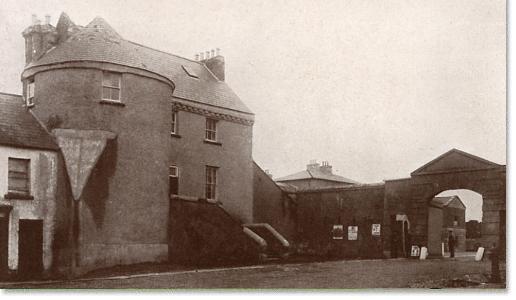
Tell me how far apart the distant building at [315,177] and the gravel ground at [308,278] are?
141 centimetres

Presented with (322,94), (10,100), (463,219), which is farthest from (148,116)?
(463,219)

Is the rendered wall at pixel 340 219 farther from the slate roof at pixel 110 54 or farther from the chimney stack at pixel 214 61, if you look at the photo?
the chimney stack at pixel 214 61

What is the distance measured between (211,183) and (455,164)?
534 cm

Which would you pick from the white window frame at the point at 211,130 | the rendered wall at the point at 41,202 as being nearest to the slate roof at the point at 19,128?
the rendered wall at the point at 41,202

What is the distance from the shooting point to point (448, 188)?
42.8ft

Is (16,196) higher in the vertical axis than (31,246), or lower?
higher

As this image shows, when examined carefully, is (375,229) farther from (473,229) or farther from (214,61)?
(214,61)

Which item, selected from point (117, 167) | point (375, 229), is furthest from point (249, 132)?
point (375, 229)

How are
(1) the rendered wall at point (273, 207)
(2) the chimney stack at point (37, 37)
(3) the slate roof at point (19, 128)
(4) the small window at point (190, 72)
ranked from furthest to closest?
(4) the small window at point (190, 72)
(1) the rendered wall at point (273, 207)
(3) the slate roof at point (19, 128)
(2) the chimney stack at point (37, 37)

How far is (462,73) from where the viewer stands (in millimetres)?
10172

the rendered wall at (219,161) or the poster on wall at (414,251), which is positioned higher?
the rendered wall at (219,161)

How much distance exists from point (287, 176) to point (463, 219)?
2.76 metres

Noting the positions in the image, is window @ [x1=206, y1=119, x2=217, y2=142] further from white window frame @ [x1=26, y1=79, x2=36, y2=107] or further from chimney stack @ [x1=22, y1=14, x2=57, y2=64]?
chimney stack @ [x1=22, y1=14, x2=57, y2=64]

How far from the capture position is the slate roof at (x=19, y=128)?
10945 millimetres
